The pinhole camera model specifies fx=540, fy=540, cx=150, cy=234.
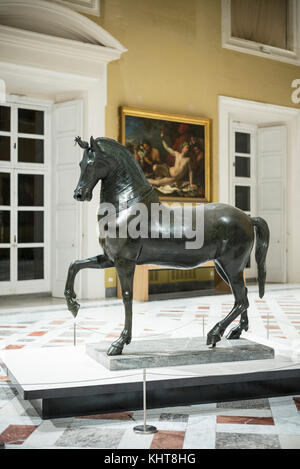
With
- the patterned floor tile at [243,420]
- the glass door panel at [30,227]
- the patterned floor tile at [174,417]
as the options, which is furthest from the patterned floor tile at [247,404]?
the glass door panel at [30,227]

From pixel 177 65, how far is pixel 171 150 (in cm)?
191

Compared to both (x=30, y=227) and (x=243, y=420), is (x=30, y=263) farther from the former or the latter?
(x=243, y=420)

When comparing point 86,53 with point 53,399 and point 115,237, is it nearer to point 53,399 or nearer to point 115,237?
point 115,237

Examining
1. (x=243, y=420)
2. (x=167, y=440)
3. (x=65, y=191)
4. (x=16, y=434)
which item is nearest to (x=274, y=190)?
(x=65, y=191)

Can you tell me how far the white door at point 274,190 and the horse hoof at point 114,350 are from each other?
1074 centimetres

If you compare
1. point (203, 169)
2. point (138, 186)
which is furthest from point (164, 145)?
point (138, 186)

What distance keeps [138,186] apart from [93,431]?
179 cm

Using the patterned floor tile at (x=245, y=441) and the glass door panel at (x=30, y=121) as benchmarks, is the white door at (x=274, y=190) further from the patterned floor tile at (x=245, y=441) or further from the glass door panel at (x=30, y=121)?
the patterned floor tile at (x=245, y=441)

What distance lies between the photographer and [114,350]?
3914 millimetres

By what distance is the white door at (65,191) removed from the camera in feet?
35.1

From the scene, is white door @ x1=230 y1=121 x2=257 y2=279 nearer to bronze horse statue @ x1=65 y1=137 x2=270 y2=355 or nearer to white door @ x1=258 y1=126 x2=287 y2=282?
white door @ x1=258 y1=126 x2=287 y2=282

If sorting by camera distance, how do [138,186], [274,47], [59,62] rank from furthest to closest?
[274,47] → [59,62] → [138,186]

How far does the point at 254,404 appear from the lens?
3805mm

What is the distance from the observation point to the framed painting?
11.3 metres
